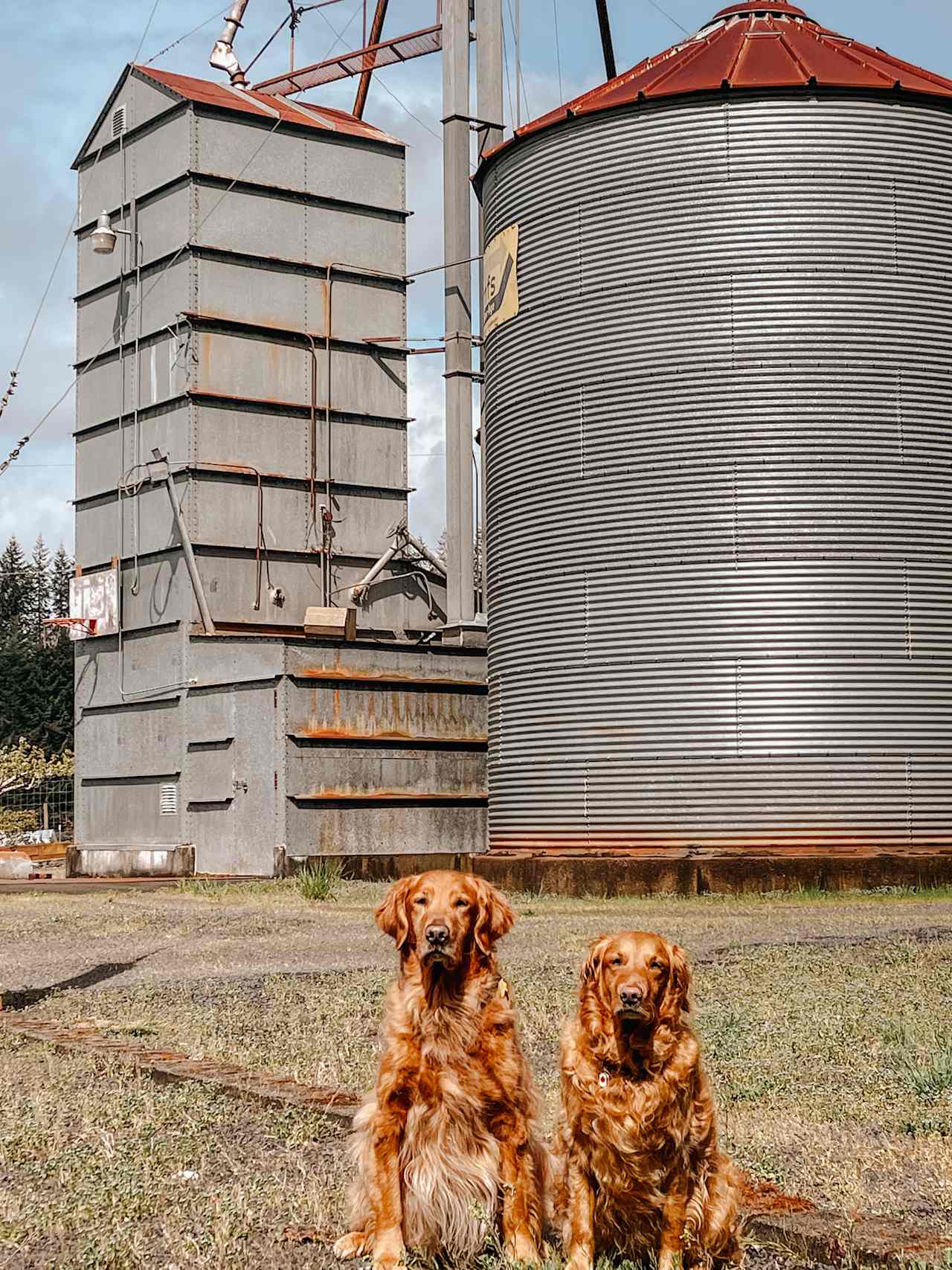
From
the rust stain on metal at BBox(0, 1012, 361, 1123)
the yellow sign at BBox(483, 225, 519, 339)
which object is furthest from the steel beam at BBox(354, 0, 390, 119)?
the rust stain on metal at BBox(0, 1012, 361, 1123)

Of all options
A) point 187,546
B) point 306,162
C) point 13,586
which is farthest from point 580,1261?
point 13,586

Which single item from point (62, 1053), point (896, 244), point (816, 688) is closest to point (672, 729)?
point (816, 688)

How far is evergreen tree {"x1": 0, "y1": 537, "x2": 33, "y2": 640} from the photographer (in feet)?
285

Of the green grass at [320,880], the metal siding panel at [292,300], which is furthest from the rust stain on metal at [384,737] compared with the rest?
the metal siding panel at [292,300]

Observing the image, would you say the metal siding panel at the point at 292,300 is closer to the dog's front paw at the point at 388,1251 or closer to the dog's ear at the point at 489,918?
the dog's ear at the point at 489,918

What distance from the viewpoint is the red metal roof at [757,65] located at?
65.0ft

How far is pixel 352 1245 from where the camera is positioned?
4.67 m

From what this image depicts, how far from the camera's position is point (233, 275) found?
2939 cm

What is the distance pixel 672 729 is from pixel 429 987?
47.7ft

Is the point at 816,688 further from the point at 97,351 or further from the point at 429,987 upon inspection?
the point at 97,351

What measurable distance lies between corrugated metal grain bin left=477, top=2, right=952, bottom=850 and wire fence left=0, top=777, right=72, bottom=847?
29.2 meters

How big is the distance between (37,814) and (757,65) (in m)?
41.5

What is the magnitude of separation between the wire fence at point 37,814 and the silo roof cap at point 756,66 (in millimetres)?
30470

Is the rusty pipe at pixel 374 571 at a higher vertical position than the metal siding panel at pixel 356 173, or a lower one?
lower
